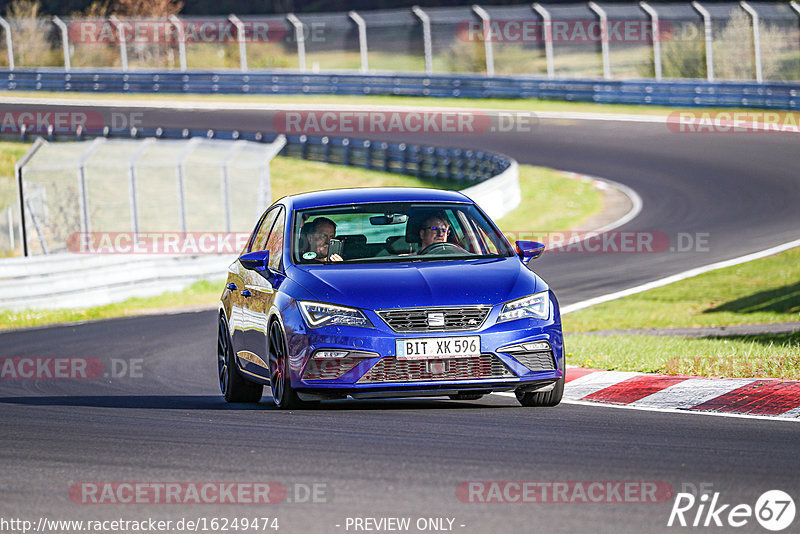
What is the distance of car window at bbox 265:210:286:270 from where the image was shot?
952cm

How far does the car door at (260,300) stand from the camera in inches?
365

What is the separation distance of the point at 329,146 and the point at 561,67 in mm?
12684

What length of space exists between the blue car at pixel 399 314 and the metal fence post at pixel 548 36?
1315 inches

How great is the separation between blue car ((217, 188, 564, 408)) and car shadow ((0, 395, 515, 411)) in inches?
10.5

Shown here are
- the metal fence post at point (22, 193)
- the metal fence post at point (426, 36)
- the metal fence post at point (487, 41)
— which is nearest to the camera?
the metal fence post at point (22, 193)

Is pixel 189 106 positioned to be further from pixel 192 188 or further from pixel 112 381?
pixel 112 381

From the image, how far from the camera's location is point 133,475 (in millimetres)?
6516

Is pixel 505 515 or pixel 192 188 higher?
pixel 505 515

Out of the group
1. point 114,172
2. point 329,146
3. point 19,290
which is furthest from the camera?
point 329,146

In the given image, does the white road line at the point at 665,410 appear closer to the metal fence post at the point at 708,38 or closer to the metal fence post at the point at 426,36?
the metal fence post at the point at 708,38

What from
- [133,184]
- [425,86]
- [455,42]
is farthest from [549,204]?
[455,42]

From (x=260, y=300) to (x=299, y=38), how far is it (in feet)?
133

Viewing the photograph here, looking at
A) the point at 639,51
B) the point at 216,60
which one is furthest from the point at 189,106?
the point at 639,51

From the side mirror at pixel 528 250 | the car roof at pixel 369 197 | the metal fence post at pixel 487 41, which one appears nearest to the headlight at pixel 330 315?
the car roof at pixel 369 197
